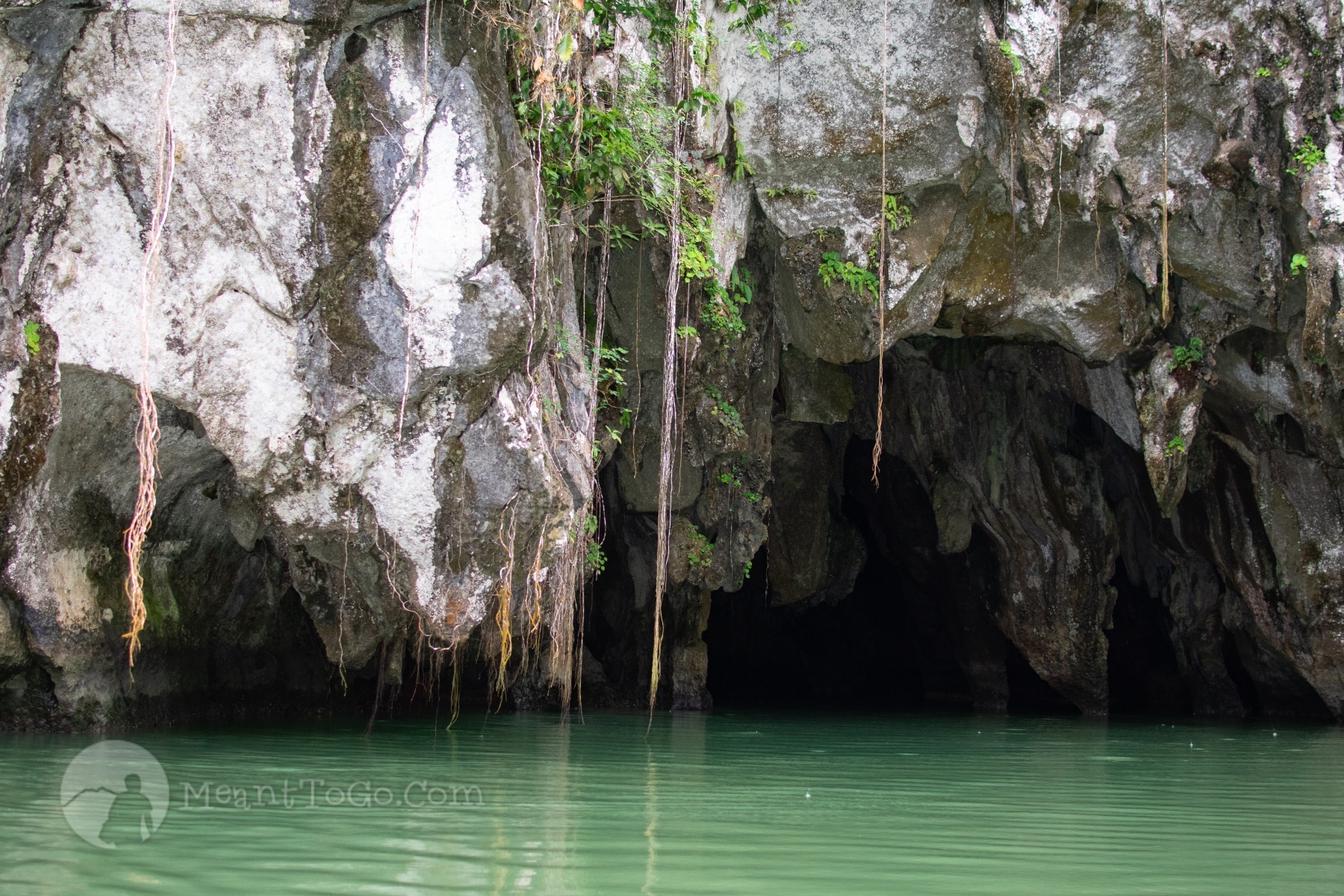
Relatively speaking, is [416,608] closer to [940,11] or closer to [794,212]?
[794,212]

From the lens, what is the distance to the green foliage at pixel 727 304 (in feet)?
33.3

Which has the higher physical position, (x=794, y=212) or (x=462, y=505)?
(x=794, y=212)

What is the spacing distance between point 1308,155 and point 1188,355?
2142mm

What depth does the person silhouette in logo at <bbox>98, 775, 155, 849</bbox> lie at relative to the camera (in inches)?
147

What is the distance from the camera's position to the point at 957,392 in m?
15.0

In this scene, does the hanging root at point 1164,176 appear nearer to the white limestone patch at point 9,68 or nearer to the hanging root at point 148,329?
the hanging root at point 148,329

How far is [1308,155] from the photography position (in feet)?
31.5

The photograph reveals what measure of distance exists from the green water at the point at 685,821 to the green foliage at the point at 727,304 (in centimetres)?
382

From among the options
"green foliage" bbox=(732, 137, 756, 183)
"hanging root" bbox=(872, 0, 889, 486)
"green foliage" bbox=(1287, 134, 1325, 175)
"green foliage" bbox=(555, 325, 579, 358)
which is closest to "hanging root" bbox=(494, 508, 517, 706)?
"green foliage" bbox=(555, 325, 579, 358)

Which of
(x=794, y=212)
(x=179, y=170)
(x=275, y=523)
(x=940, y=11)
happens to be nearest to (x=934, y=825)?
(x=275, y=523)

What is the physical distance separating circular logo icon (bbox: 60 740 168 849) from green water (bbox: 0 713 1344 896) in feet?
0.26

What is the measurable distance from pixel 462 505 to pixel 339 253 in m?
1.70

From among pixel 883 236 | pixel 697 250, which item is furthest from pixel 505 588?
pixel 883 236

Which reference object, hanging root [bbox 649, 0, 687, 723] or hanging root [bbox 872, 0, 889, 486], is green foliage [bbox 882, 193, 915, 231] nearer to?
hanging root [bbox 872, 0, 889, 486]
